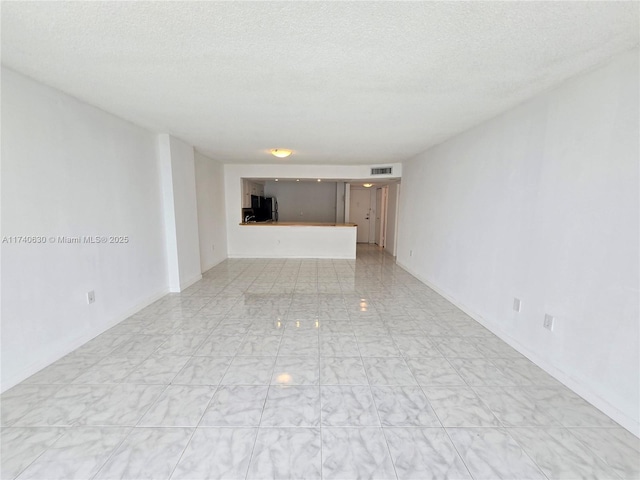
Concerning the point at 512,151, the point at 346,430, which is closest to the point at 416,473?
the point at 346,430

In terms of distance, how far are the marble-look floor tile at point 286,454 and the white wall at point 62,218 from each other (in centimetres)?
188

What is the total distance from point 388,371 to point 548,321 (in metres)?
1.31

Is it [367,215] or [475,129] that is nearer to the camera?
[475,129]

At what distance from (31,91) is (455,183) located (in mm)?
4268

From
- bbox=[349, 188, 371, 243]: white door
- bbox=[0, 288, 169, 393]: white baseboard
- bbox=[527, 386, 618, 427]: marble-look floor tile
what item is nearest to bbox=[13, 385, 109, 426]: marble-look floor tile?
bbox=[0, 288, 169, 393]: white baseboard

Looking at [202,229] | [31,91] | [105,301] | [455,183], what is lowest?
[105,301]

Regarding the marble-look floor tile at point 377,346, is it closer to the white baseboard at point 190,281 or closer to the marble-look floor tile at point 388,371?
the marble-look floor tile at point 388,371

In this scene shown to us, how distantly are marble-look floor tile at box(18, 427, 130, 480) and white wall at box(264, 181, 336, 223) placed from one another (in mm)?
7779

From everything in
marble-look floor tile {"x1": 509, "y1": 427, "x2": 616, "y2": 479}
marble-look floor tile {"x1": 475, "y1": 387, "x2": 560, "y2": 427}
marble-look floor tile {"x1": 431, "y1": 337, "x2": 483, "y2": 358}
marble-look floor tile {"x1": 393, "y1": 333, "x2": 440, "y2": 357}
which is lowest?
marble-look floor tile {"x1": 509, "y1": 427, "x2": 616, "y2": 479}

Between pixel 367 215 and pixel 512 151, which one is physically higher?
pixel 512 151

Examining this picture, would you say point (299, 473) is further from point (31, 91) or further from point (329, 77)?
point (31, 91)

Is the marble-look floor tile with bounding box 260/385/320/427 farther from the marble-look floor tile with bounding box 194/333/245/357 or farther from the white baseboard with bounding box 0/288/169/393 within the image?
the white baseboard with bounding box 0/288/169/393

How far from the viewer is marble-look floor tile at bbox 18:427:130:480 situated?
1.29m

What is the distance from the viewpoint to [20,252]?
75.8 inches
